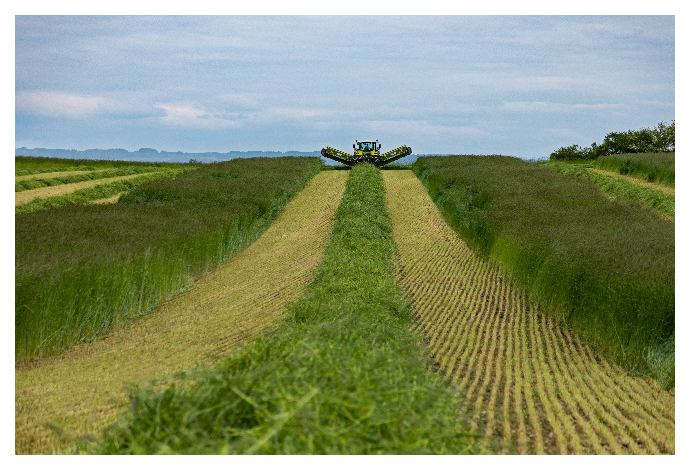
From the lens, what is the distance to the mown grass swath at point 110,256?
9.88 m

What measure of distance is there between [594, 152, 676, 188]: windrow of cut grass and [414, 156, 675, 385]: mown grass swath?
7342mm

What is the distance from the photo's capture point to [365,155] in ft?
143

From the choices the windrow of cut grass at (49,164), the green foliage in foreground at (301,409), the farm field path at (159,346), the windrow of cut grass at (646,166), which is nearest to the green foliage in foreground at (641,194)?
the windrow of cut grass at (646,166)

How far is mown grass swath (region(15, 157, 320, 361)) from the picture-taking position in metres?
9.88

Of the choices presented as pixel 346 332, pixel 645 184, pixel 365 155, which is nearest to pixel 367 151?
pixel 365 155

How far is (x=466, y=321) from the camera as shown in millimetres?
11719

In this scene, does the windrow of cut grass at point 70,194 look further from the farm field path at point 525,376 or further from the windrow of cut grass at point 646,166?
the windrow of cut grass at point 646,166

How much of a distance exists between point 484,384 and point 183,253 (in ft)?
27.3

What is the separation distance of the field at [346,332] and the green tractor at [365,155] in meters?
22.6

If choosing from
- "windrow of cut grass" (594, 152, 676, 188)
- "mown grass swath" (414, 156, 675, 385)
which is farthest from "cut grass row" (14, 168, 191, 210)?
"windrow of cut grass" (594, 152, 676, 188)

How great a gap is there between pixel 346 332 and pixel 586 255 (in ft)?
21.3

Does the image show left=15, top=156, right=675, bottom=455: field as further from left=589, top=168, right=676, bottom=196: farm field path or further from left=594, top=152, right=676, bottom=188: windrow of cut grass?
left=594, top=152, right=676, bottom=188: windrow of cut grass

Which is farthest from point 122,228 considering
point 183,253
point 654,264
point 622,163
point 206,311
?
point 622,163

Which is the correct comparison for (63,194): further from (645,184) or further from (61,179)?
(645,184)
